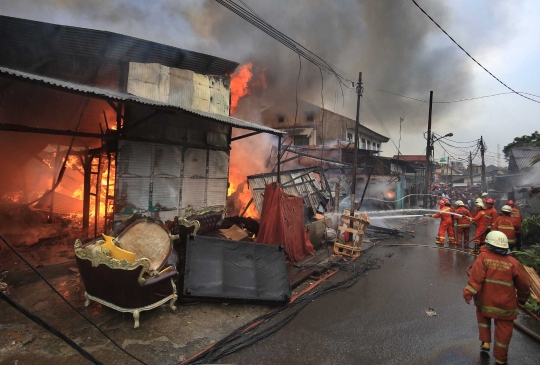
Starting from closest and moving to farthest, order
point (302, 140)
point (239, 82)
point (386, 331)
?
1. point (386, 331)
2. point (239, 82)
3. point (302, 140)

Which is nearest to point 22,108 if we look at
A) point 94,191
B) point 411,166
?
point 94,191

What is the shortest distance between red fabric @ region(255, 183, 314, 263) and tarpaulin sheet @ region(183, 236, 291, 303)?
1599 millimetres

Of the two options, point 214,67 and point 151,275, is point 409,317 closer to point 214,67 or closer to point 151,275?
point 151,275

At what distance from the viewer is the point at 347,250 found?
8.99 m

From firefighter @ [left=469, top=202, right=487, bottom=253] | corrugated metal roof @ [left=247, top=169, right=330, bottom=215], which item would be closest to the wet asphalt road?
firefighter @ [left=469, top=202, right=487, bottom=253]

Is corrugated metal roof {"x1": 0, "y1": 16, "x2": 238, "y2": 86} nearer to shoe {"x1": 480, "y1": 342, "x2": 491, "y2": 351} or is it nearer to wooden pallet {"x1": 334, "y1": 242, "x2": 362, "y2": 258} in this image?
wooden pallet {"x1": 334, "y1": 242, "x2": 362, "y2": 258}

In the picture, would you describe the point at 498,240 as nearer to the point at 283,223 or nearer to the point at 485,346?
the point at 485,346

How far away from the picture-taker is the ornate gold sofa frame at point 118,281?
13.9 ft

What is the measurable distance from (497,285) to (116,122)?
847 cm

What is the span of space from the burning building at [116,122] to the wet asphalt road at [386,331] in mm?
4801

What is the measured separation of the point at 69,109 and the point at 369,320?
8.24 meters

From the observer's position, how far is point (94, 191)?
8484 mm

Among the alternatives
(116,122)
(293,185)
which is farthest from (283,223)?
(116,122)

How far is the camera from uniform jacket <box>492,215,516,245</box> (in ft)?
28.7
